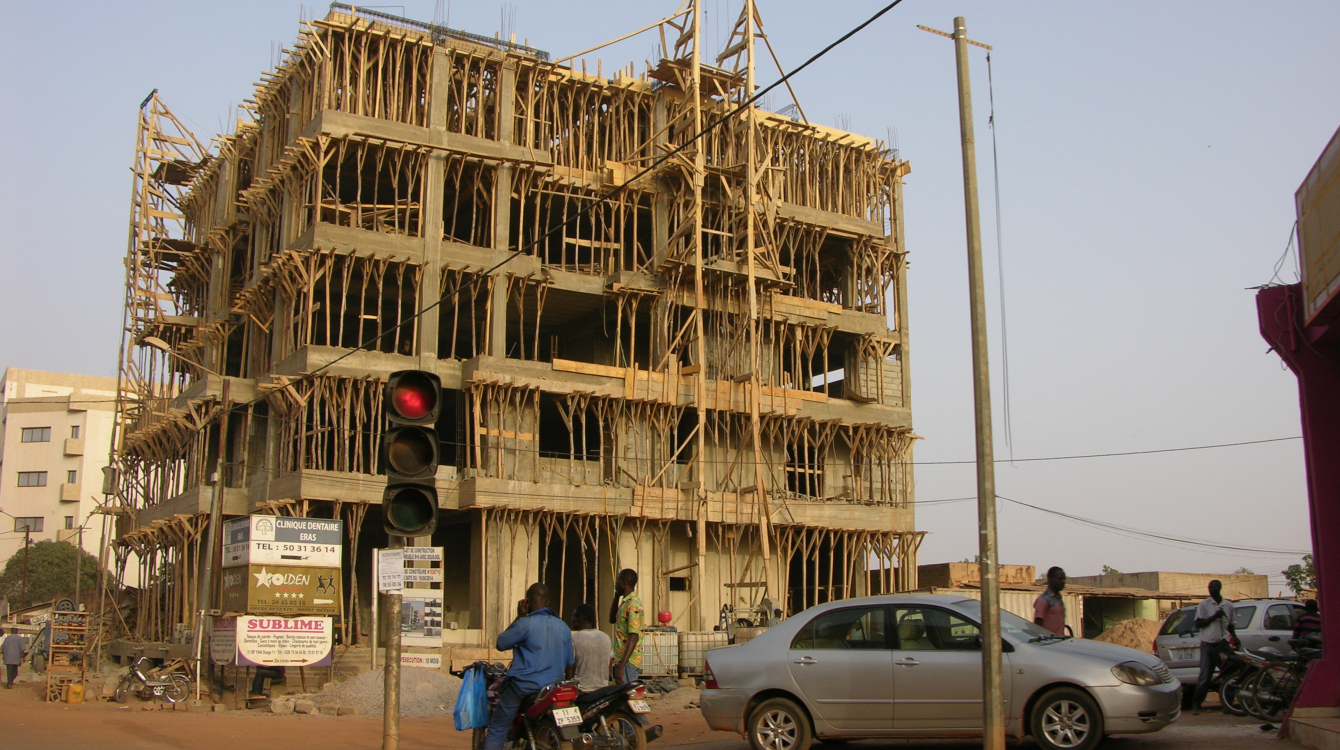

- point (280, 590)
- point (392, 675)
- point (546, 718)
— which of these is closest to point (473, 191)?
point (280, 590)

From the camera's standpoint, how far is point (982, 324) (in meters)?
10.6

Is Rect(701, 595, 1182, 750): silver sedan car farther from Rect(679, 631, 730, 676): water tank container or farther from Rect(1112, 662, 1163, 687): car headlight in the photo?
Rect(679, 631, 730, 676): water tank container

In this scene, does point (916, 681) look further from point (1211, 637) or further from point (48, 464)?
point (48, 464)

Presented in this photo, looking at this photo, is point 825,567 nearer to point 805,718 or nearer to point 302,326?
point 302,326

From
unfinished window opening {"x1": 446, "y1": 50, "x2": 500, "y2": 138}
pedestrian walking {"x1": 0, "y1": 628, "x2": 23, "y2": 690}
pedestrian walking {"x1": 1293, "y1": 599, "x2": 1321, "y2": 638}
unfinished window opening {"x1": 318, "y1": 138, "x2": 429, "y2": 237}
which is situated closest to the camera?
pedestrian walking {"x1": 1293, "y1": 599, "x2": 1321, "y2": 638}

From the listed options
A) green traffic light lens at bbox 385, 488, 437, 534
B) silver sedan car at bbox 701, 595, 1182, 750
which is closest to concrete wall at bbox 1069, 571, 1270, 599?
silver sedan car at bbox 701, 595, 1182, 750

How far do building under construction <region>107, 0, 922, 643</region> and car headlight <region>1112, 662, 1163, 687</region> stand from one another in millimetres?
21158

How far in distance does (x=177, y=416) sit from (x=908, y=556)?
22.4 meters

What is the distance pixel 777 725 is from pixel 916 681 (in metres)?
1.36

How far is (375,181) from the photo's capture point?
113 ft

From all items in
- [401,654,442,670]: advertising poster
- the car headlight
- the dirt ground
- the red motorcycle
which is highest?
the car headlight

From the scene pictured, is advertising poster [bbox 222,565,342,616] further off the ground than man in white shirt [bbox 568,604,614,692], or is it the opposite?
advertising poster [bbox 222,565,342,616]

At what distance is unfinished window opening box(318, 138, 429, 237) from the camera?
33.5 meters

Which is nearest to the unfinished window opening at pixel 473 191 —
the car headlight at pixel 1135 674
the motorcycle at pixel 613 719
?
the motorcycle at pixel 613 719
